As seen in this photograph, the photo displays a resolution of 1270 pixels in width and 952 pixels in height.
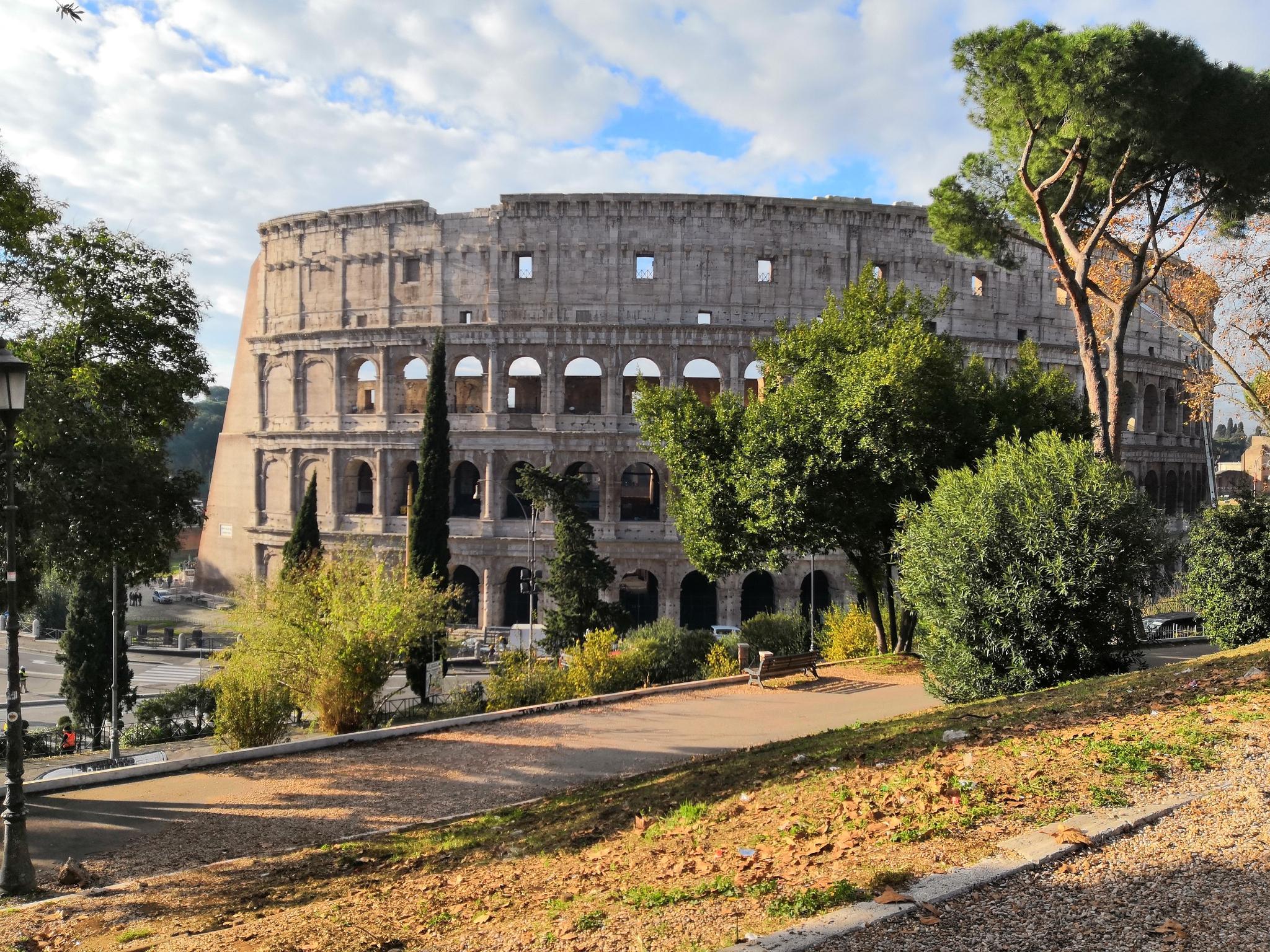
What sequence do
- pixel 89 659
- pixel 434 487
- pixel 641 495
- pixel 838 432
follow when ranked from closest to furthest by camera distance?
pixel 838 432, pixel 89 659, pixel 434 487, pixel 641 495

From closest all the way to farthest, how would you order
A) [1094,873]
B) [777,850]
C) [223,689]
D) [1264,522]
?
1. [1094,873]
2. [777,850]
3. [223,689]
4. [1264,522]

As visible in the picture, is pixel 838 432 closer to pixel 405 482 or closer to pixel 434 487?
pixel 434 487

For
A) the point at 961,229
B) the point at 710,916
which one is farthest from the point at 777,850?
the point at 961,229

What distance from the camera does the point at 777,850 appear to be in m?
4.97

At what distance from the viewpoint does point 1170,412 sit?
35500 millimetres

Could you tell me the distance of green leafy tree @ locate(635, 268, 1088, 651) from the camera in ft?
42.1

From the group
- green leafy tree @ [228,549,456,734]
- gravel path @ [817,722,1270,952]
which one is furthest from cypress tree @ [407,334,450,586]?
gravel path @ [817,722,1270,952]

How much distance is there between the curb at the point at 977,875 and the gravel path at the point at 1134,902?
0.05 meters

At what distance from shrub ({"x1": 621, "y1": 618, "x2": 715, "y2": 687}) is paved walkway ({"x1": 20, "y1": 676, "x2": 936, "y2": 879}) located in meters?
2.71

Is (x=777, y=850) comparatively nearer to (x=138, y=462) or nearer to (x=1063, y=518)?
(x=1063, y=518)

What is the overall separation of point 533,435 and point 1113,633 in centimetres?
2047

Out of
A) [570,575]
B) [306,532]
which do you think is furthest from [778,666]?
[306,532]

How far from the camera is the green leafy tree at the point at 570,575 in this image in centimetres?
1983

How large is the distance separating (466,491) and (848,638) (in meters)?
17.0
